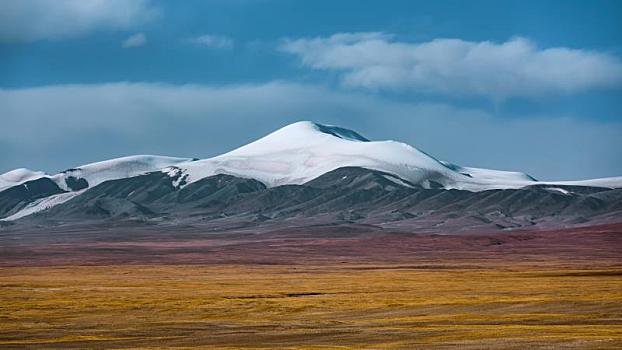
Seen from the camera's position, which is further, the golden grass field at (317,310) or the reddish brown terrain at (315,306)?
the reddish brown terrain at (315,306)

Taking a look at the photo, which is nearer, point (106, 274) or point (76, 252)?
point (106, 274)

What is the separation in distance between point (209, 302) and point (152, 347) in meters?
32.2

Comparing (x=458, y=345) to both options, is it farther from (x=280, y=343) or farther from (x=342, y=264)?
(x=342, y=264)

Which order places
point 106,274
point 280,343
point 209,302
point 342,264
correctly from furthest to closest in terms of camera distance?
point 342,264 < point 106,274 < point 209,302 < point 280,343

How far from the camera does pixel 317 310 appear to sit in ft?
255

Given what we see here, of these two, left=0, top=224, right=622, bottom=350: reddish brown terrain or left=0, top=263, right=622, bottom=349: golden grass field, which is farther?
left=0, top=224, right=622, bottom=350: reddish brown terrain

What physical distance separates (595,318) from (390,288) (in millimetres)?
35174

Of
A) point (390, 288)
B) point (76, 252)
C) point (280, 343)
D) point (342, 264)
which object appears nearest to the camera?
point (280, 343)

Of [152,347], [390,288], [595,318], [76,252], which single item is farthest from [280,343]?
[76,252]

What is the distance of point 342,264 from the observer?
160875mm

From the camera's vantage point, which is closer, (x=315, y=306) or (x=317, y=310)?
(x=317, y=310)

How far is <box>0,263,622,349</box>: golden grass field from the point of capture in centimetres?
5619

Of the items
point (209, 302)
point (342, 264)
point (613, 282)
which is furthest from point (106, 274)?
point (613, 282)

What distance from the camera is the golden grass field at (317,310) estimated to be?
56188 millimetres
